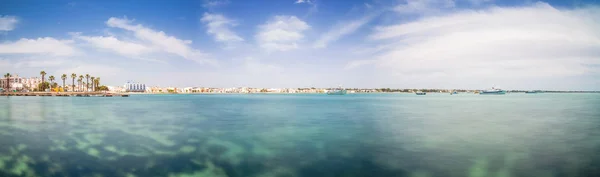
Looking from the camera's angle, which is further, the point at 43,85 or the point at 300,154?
the point at 43,85

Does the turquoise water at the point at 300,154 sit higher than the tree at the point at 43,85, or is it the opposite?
the tree at the point at 43,85

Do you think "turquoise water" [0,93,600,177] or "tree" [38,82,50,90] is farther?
"tree" [38,82,50,90]

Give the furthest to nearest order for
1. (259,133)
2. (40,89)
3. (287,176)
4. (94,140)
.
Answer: (40,89), (259,133), (94,140), (287,176)

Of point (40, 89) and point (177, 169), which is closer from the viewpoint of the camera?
point (177, 169)

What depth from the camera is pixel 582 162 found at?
13.0 metres

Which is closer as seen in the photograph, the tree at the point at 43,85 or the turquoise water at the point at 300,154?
the turquoise water at the point at 300,154

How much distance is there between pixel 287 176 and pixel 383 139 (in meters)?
9.59

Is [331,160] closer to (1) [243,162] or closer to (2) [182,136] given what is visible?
(1) [243,162]

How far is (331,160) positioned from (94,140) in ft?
45.0

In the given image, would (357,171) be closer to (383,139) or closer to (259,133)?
(383,139)

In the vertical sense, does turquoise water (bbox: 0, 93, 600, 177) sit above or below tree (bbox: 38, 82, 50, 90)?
below

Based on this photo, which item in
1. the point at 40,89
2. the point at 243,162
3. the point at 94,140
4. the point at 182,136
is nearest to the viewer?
the point at 243,162

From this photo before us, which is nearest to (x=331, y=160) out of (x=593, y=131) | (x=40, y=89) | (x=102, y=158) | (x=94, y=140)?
(x=102, y=158)

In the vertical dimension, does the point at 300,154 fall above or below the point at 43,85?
below
